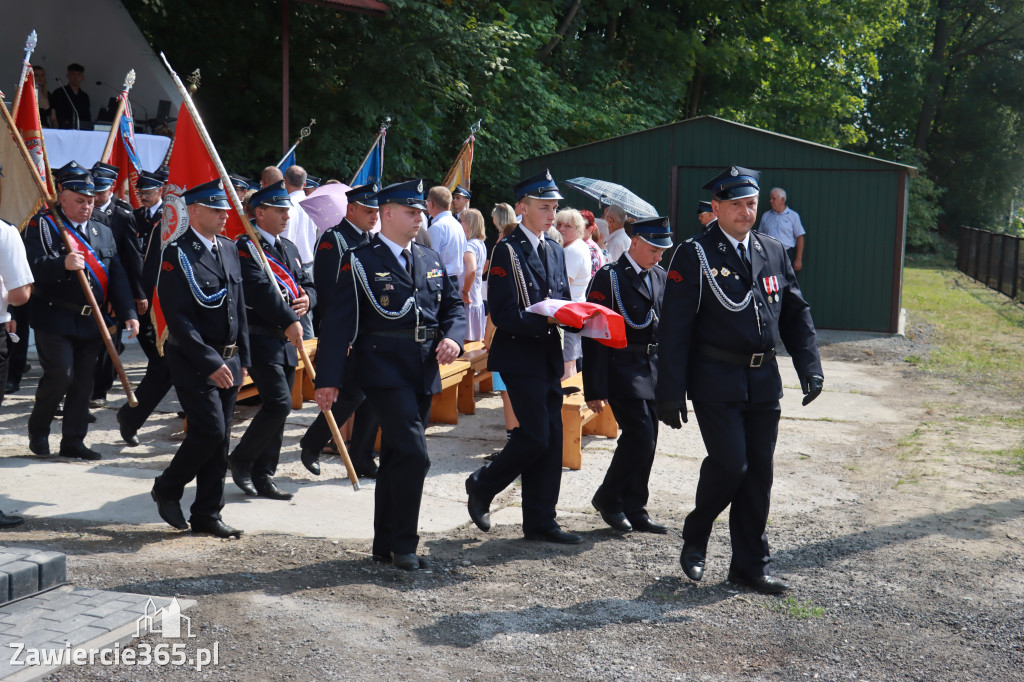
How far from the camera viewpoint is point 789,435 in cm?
941

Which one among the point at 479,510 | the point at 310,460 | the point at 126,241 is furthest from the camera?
the point at 126,241

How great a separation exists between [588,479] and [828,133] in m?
28.2

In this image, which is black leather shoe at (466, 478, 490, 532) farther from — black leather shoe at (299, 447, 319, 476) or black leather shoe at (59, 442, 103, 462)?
black leather shoe at (59, 442, 103, 462)

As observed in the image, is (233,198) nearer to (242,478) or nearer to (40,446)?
(242,478)

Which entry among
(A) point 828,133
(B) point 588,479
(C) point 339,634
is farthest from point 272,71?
(A) point 828,133

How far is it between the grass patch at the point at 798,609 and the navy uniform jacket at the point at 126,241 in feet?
19.2

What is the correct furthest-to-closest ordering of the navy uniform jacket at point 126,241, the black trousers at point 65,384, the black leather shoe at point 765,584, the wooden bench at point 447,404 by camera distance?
1. the wooden bench at point 447,404
2. the navy uniform jacket at point 126,241
3. the black trousers at point 65,384
4. the black leather shoe at point 765,584

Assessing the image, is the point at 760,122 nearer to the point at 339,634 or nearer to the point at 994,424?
the point at 994,424

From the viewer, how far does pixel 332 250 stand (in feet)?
23.6

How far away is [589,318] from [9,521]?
347 cm

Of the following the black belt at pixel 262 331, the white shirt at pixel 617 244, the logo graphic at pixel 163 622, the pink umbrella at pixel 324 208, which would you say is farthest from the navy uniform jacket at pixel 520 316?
the white shirt at pixel 617 244

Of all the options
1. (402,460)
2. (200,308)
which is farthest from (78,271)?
(402,460)

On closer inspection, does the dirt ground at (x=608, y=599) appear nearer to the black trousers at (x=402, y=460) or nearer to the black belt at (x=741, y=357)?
the black trousers at (x=402, y=460)

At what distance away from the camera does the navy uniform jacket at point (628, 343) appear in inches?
244
